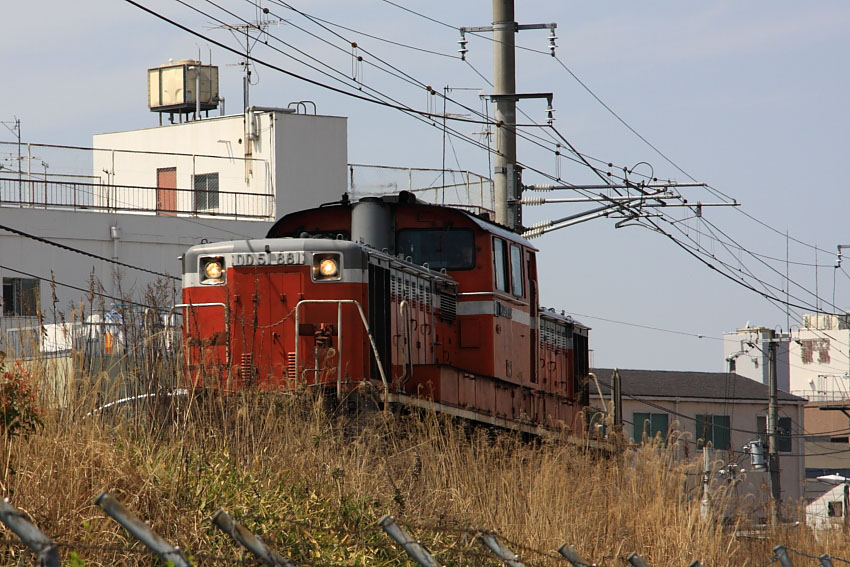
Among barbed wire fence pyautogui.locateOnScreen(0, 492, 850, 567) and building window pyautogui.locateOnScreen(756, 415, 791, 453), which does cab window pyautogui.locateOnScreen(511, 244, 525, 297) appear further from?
building window pyautogui.locateOnScreen(756, 415, 791, 453)

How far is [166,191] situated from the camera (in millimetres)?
36688

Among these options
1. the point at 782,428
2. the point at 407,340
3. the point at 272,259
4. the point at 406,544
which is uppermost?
the point at 272,259

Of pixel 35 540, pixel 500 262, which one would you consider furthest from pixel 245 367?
pixel 35 540

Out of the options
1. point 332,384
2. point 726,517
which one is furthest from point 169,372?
point 726,517

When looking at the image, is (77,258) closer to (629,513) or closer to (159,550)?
(629,513)

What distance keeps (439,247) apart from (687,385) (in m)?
33.9

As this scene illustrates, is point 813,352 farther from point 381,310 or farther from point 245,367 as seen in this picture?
point 245,367

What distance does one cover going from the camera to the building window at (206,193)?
3547 cm

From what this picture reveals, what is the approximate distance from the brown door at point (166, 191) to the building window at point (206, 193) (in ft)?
2.22

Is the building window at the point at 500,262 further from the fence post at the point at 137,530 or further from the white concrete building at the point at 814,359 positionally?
the white concrete building at the point at 814,359

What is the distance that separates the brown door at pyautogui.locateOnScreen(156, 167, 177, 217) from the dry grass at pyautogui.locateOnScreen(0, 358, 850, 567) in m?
21.7

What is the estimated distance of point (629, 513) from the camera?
41.1 ft

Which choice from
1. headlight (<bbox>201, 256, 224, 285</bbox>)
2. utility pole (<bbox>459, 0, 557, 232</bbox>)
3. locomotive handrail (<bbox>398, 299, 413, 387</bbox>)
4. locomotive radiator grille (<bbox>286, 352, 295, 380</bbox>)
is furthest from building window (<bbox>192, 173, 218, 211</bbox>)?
locomotive radiator grille (<bbox>286, 352, 295, 380</bbox>)

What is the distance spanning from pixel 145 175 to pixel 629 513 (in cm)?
2796
